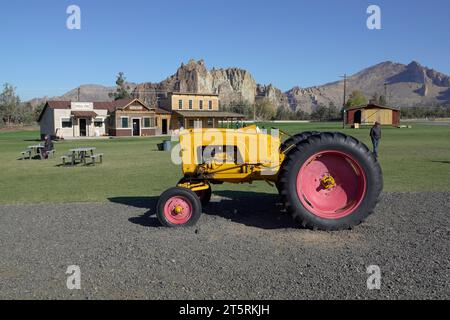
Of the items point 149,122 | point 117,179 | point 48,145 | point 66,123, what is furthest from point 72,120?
point 117,179

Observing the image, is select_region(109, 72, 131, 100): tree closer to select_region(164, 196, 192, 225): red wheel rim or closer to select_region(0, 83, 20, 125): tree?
select_region(0, 83, 20, 125): tree

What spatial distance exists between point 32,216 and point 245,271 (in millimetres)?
5338

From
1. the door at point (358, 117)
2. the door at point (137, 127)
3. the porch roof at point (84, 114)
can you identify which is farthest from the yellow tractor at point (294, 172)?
the door at point (358, 117)

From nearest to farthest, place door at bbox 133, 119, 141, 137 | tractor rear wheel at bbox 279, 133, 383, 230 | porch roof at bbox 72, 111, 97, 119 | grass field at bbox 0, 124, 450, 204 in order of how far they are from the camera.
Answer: tractor rear wheel at bbox 279, 133, 383, 230, grass field at bbox 0, 124, 450, 204, porch roof at bbox 72, 111, 97, 119, door at bbox 133, 119, 141, 137

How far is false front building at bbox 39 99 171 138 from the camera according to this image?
51.1m

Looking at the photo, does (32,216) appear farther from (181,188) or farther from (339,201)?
(339,201)

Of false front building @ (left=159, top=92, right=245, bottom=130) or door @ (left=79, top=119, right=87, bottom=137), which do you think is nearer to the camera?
door @ (left=79, top=119, right=87, bottom=137)

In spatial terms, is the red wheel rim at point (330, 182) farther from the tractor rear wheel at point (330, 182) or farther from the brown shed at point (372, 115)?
the brown shed at point (372, 115)

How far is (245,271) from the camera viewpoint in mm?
5602

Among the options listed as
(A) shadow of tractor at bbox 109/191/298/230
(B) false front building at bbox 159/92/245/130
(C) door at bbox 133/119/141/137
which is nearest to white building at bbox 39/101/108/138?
(C) door at bbox 133/119/141/137

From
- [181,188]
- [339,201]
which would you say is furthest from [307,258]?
[181,188]

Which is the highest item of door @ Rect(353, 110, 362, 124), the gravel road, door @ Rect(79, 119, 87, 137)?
door @ Rect(353, 110, 362, 124)

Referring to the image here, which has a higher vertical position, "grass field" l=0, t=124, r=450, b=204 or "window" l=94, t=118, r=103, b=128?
"window" l=94, t=118, r=103, b=128

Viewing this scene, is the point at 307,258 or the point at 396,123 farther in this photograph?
the point at 396,123
